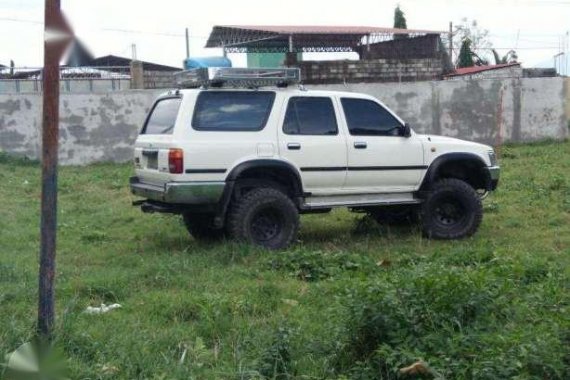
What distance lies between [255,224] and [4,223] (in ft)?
12.8

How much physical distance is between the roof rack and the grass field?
1782mm

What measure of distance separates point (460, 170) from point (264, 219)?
2788 mm

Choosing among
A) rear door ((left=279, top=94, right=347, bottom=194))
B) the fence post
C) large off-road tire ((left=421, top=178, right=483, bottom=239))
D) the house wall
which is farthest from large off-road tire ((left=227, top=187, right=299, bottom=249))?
the house wall

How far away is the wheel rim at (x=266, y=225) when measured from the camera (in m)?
8.62

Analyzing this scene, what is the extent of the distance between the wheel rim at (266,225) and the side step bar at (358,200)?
1.24ft

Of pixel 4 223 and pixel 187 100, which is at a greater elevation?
pixel 187 100

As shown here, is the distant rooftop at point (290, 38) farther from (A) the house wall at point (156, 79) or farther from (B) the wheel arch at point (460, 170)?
(B) the wheel arch at point (460, 170)

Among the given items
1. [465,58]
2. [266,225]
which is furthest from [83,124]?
[465,58]

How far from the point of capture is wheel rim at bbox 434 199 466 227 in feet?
31.5

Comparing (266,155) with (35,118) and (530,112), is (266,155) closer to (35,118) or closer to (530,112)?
(35,118)

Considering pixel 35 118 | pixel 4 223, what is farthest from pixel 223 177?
pixel 35 118

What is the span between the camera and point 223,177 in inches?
327

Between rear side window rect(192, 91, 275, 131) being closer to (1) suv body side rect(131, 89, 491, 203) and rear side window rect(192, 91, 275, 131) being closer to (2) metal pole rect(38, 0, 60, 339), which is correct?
(1) suv body side rect(131, 89, 491, 203)

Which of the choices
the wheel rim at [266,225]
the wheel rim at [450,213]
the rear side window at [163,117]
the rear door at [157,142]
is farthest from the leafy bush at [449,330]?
the wheel rim at [450,213]
